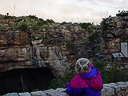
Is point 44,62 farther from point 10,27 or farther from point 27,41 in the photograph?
point 10,27

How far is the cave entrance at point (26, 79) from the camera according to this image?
18062 millimetres

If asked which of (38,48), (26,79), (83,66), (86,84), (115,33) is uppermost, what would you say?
(115,33)

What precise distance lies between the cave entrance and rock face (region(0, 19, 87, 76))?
3.08 m

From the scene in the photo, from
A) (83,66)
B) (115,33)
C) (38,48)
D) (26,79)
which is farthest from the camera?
(26,79)

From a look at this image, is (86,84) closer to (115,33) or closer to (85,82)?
(85,82)

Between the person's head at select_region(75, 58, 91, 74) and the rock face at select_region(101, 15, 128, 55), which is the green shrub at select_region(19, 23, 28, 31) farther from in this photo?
the person's head at select_region(75, 58, 91, 74)

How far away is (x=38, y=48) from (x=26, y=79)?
18.9ft

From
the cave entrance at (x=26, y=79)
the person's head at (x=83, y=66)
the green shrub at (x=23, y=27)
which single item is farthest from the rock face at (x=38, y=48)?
the person's head at (x=83, y=66)

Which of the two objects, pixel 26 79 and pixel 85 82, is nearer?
pixel 85 82

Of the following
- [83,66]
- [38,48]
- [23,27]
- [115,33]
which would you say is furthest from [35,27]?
[83,66]

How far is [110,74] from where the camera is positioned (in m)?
6.94

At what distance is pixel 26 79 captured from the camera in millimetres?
18719

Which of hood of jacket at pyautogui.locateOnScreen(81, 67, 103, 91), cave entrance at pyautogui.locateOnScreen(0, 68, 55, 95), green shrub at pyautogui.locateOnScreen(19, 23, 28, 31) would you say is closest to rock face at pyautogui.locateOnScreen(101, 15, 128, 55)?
green shrub at pyautogui.locateOnScreen(19, 23, 28, 31)

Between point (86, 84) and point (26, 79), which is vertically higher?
point (86, 84)
